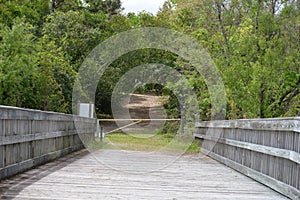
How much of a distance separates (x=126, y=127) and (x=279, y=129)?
597 inches

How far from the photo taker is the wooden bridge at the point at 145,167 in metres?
3.81

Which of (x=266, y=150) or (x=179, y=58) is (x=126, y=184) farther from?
(x=179, y=58)

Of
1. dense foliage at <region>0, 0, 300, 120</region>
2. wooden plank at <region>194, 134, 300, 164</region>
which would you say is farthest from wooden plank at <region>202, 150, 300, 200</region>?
dense foliage at <region>0, 0, 300, 120</region>

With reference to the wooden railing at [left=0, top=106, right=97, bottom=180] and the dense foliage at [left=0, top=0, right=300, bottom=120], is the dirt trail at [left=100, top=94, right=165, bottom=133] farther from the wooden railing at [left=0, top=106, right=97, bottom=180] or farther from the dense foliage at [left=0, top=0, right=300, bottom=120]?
the wooden railing at [left=0, top=106, right=97, bottom=180]

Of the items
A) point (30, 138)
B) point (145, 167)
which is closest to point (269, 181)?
point (145, 167)

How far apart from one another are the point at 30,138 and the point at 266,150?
8.68 ft

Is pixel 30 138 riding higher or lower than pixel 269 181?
higher

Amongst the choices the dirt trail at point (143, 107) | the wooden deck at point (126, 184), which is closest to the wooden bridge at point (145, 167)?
the wooden deck at point (126, 184)

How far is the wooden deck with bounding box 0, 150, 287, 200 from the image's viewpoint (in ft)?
12.4

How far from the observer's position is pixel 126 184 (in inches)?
173

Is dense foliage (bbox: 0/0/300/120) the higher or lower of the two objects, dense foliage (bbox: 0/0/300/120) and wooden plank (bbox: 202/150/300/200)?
the higher

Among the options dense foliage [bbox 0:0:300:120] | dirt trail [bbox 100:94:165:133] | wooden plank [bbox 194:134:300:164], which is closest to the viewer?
wooden plank [bbox 194:134:300:164]

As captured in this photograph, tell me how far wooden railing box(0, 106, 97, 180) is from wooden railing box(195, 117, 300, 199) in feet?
8.52

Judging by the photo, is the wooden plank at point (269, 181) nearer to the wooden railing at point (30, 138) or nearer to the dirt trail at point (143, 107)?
the wooden railing at point (30, 138)
